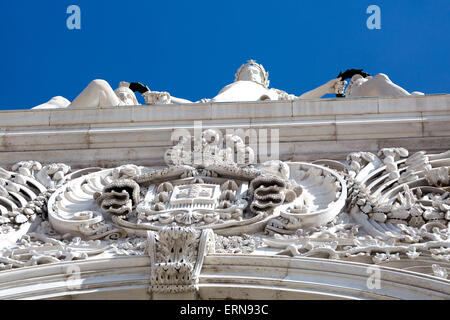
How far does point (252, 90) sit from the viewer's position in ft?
51.4

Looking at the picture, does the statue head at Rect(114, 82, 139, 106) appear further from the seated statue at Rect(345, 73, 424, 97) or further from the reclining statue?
the seated statue at Rect(345, 73, 424, 97)

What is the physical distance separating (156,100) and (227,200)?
725cm

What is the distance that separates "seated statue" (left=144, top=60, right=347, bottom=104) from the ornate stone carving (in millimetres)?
5218

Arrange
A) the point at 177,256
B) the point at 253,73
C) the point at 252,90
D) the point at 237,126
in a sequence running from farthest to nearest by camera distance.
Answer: the point at 253,73
the point at 252,90
the point at 237,126
the point at 177,256

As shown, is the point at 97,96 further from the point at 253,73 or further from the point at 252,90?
the point at 253,73

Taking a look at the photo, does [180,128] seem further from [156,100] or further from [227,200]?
[156,100]

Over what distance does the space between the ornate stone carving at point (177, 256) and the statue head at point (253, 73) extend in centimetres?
846

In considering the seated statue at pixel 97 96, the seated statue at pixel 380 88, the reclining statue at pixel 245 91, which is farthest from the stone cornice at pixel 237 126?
the seated statue at pixel 380 88

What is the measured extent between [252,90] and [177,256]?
6.98 metres

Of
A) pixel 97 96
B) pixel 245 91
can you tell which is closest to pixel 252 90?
pixel 245 91

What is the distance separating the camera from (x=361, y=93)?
1375 centimetres

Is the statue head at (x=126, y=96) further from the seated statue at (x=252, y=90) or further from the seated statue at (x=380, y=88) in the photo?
the seated statue at (x=380, y=88)

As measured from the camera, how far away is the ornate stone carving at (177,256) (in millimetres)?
8758

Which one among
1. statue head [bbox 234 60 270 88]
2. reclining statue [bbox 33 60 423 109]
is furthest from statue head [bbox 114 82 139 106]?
statue head [bbox 234 60 270 88]
